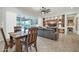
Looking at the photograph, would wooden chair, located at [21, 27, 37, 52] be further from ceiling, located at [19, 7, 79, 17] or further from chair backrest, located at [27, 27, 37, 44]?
ceiling, located at [19, 7, 79, 17]

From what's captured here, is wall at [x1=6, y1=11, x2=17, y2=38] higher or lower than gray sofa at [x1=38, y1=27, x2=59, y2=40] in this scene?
higher

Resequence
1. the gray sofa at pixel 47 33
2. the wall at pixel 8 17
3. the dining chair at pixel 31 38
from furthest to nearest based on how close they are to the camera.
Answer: the gray sofa at pixel 47 33
the dining chair at pixel 31 38
the wall at pixel 8 17

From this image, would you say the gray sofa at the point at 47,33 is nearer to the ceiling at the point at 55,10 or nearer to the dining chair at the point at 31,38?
the dining chair at the point at 31,38

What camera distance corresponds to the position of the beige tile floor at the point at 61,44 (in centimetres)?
232

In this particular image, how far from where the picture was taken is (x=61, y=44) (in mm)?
2492

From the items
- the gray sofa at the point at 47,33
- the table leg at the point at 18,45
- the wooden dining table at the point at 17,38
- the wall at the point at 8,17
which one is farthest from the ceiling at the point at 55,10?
the table leg at the point at 18,45

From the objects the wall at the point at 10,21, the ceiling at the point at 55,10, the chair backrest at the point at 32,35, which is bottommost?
the chair backrest at the point at 32,35

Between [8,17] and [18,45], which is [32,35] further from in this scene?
[8,17]

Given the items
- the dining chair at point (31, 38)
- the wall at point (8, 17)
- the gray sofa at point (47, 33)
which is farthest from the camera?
the gray sofa at point (47, 33)

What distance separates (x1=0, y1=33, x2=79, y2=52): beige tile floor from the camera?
232 cm

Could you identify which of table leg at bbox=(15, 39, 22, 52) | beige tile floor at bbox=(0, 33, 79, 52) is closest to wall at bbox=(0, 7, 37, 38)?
table leg at bbox=(15, 39, 22, 52)

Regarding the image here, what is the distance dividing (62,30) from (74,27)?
0.32m
